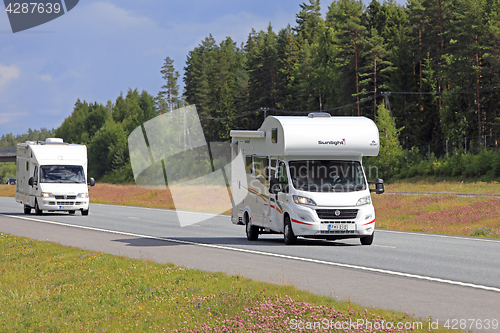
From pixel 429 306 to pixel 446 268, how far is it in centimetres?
428

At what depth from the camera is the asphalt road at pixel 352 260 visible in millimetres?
9156

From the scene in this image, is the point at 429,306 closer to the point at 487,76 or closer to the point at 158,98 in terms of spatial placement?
the point at 487,76

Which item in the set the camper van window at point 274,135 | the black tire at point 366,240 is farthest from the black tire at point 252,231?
the black tire at point 366,240

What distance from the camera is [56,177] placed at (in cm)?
3120

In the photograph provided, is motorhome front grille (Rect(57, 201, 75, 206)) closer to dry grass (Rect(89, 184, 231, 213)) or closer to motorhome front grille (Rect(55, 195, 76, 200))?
motorhome front grille (Rect(55, 195, 76, 200))

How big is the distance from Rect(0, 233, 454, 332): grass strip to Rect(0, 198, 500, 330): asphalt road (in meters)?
0.88

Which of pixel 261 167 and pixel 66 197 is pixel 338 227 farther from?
pixel 66 197

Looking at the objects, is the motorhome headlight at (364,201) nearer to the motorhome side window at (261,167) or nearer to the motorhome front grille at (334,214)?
the motorhome front grille at (334,214)

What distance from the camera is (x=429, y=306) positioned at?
8523 millimetres

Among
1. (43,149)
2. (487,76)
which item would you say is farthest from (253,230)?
(487,76)

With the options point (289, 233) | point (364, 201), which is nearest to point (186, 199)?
point (289, 233)

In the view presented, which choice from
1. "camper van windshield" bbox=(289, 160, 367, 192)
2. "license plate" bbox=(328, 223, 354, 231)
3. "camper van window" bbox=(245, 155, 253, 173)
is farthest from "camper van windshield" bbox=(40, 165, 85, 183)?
"license plate" bbox=(328, 223, 354, 231)

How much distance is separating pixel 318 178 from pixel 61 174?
18.4 m

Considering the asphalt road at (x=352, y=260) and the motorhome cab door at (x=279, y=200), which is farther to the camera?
the motorhome cab door at (x=279, y=200)
